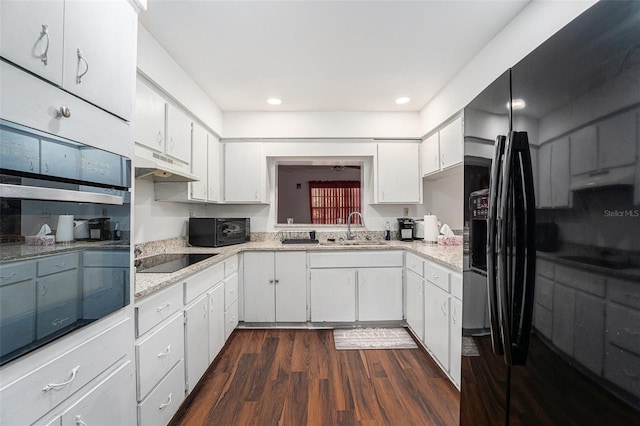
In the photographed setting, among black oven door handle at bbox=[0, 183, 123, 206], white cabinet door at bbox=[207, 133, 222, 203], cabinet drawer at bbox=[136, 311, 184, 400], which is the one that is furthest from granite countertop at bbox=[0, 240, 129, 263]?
white cabinet door at bbox=[207, 133, 222, 203]

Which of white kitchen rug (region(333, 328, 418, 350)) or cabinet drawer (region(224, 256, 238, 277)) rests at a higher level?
cabinet drawer (region(224, 256, 238, 277))

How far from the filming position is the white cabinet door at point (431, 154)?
9.66ft

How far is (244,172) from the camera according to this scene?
11.0ft

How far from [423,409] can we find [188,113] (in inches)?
115

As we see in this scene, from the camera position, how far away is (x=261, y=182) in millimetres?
3359

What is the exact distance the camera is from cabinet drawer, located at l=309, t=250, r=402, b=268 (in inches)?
117

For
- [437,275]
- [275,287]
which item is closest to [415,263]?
[437,275]

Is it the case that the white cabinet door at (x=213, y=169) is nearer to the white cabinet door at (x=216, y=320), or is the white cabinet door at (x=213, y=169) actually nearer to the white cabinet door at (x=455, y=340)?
the white cabinet door at (x=216, y=320)

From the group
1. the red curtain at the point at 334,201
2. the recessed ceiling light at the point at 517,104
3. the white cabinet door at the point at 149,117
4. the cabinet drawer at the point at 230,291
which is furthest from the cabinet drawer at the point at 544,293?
the red curtain at the point at 334,201

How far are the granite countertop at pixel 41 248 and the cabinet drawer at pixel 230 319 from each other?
1.69 meters

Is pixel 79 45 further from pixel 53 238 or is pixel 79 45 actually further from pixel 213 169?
pixel 213 169

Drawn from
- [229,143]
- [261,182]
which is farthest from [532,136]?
[229,143]

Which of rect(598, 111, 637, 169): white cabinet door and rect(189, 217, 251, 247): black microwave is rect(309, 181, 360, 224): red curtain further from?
rect(598, 111, 637, 169): white cabinet door

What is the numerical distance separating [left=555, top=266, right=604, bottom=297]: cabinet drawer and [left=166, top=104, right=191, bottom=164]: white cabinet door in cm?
241
